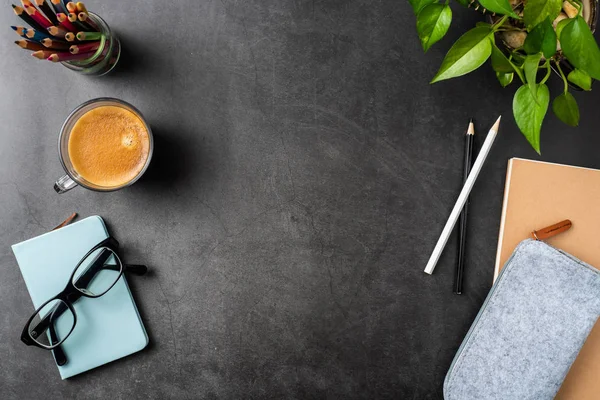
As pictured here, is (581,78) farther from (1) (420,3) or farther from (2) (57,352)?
(2) (57,352)

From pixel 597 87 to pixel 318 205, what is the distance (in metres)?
0.48

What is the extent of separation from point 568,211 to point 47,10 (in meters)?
0.81

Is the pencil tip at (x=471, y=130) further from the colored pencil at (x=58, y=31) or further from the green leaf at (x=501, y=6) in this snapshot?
the colored pencil at (x=58, y=31)

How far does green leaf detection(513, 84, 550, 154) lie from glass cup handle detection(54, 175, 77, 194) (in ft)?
2.06

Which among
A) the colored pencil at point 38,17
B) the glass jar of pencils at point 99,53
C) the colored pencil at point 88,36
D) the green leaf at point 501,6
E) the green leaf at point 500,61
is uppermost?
the green leaf at point 501,6

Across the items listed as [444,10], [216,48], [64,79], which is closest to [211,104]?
[216,48]

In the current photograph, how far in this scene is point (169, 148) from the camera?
0.76m

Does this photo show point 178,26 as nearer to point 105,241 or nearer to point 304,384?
point 105,241

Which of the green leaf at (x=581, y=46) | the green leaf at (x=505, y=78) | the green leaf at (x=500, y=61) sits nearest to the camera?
the green leaf at (x=581, y=46)

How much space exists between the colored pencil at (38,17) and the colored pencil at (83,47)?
0.14ft

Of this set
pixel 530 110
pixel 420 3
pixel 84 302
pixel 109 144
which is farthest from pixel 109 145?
pixel 530 110

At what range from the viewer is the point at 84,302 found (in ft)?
2.45

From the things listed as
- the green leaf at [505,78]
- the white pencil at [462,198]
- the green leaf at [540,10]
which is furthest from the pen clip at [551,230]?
the green leaf at [540,10]

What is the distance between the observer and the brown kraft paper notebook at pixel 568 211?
74 centimetres
